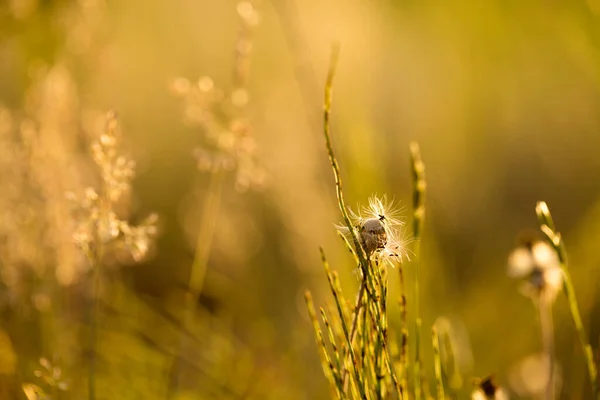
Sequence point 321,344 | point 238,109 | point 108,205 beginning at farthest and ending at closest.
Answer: point 238,109, point 108,205, point 321,344

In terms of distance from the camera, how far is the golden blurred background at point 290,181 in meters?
1.47

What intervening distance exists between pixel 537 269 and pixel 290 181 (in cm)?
123

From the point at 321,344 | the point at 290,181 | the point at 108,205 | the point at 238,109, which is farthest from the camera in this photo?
the point at 290,181

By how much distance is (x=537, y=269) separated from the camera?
1.04 m

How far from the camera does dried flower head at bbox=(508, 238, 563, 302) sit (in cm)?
104

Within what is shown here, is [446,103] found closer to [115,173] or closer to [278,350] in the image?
[278,350]

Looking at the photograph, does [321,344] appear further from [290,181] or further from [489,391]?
[290,181]

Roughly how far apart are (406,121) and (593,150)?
126 centimetres

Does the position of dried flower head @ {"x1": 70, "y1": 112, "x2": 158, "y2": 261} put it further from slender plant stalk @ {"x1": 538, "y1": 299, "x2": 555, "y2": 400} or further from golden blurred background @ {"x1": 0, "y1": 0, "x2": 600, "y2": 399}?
slender plant stalk @ {"x1": 538, "y1": 299, "x2": 555, "y2": 400}

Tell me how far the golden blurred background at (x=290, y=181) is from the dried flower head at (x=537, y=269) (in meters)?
0.18

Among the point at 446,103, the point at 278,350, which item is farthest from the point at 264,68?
the point at 278,350

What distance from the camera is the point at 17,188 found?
4.84 ft

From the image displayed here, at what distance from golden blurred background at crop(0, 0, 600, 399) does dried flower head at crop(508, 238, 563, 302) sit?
0.58 feet

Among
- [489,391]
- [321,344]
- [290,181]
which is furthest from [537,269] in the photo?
[290,181]
